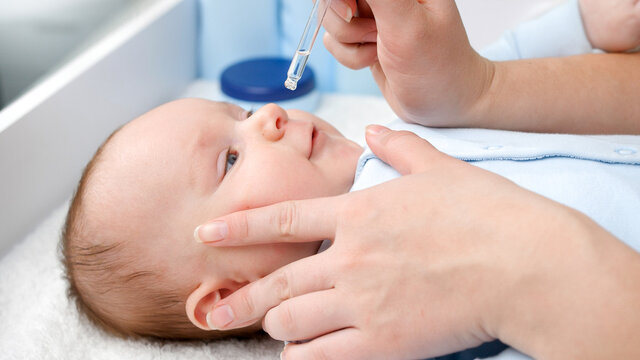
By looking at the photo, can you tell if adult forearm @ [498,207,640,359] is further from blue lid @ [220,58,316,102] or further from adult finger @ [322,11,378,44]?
blue lid @ [220,58,316,102]

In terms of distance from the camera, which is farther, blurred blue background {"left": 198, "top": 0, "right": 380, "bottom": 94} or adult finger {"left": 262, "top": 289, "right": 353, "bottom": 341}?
blurred blue background {"left": 198, "top": 0, "right": 380, "bottom": 94}

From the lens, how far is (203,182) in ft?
2.74

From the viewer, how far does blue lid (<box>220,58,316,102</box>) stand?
154 centimetres

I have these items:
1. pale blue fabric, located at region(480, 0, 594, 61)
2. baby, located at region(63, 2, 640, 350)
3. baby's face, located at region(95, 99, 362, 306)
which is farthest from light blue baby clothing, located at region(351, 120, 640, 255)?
pale blue fabric, located at region(480, 0, 594, 61)

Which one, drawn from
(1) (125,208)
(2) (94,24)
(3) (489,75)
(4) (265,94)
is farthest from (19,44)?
(3) (489,75)

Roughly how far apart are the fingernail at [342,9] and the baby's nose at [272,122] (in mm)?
178

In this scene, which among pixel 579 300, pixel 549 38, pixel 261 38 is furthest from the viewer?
pixel 261 38

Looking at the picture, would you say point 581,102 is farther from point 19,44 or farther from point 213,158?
point 19,44

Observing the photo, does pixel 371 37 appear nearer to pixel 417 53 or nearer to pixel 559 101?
pixel 417 53

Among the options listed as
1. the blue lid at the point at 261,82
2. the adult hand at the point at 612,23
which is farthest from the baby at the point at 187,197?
the blue lid at the point at 261,82

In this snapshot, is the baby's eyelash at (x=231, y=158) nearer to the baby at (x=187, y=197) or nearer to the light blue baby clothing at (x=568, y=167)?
the baby at (x=187, y=197)

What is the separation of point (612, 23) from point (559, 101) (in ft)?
0.84

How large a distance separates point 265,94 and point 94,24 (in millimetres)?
521

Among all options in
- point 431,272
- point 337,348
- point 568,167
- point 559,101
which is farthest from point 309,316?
point 559,101
